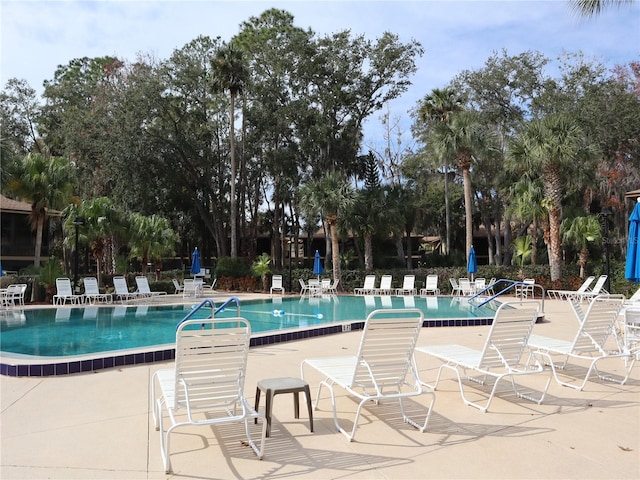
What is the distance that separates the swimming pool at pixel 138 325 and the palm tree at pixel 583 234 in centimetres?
553

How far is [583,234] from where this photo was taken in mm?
20906

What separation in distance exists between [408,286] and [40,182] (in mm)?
15490

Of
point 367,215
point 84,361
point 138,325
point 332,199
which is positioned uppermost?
point 332,199

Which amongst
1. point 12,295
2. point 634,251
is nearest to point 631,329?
point 634,251

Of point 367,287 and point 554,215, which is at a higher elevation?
point 554,215

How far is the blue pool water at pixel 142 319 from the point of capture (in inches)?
406

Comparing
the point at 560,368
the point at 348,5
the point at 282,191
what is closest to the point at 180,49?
the point at 282,191

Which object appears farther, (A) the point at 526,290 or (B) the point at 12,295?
(A) the point at 526,290

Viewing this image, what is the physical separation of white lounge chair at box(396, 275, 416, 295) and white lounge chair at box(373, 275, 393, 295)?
505mm

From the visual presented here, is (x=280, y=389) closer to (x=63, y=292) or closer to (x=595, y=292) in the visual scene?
(x=595, y=292)

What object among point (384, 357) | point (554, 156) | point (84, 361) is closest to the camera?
point (384, 357)

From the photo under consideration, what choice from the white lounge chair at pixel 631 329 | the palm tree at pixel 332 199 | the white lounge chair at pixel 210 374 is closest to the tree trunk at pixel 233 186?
the palm tree at pixel 332 199

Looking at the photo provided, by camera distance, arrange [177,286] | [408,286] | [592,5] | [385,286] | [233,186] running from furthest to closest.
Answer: [233,186] → [385,286] → [408,286] → [177,286] → [592,5]

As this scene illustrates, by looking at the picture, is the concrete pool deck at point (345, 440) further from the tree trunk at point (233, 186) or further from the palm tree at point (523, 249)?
the tree trunk at point (233, 186)
